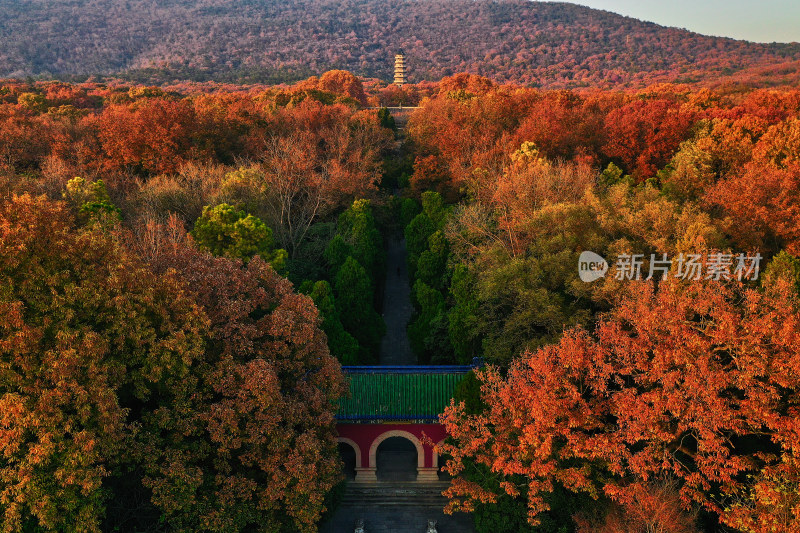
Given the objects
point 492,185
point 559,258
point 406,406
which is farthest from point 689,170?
point 406,406

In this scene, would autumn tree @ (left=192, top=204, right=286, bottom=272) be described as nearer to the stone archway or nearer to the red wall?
the red wall

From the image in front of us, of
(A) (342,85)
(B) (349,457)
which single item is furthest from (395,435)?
(A) (342,85)

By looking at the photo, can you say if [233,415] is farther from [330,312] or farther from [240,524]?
[330,312]

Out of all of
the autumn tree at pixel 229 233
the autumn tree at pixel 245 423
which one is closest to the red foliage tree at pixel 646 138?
the autumn tree at pixel 229 233

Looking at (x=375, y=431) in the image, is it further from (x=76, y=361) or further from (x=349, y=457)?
(x=76, y=361)

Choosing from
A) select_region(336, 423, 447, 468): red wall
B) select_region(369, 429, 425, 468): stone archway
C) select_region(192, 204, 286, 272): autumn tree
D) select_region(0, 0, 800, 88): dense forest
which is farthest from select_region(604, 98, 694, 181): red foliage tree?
select_region(0, 0, 800, 88): dense forest

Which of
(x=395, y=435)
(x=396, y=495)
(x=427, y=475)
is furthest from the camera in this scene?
(x=427, y=475)
